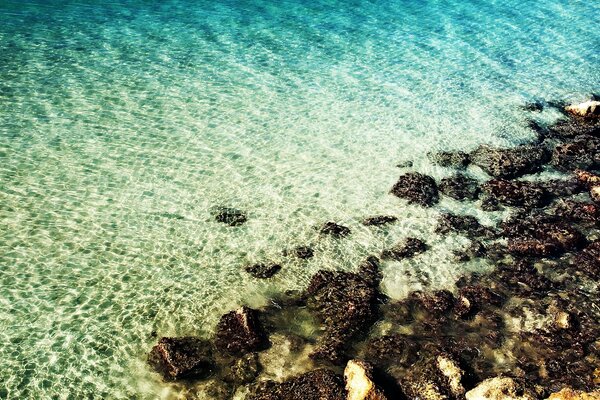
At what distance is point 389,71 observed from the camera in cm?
2120

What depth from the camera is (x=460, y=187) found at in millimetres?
13836

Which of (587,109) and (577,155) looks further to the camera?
(587,109)

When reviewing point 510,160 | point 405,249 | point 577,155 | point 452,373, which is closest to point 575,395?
point 452,373

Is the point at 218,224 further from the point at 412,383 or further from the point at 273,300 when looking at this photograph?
the point at 412,383

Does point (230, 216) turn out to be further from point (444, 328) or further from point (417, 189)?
point (444, 328)

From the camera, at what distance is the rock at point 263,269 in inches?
421

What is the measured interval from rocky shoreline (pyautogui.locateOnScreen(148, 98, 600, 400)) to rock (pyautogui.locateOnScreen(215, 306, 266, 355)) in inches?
0.9

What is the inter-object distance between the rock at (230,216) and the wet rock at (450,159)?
6.88 m

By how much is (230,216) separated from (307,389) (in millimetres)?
5596

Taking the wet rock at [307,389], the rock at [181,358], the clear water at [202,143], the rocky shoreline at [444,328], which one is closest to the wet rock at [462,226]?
the rocky shoreline at [444,328]

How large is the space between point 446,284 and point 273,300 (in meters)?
4.14

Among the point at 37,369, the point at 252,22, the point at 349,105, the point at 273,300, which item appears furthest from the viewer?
the point at 252,22

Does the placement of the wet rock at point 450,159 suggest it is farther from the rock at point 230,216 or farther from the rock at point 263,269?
the rock at point 263,269

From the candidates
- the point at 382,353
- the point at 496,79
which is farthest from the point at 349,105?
the point at 382,353
